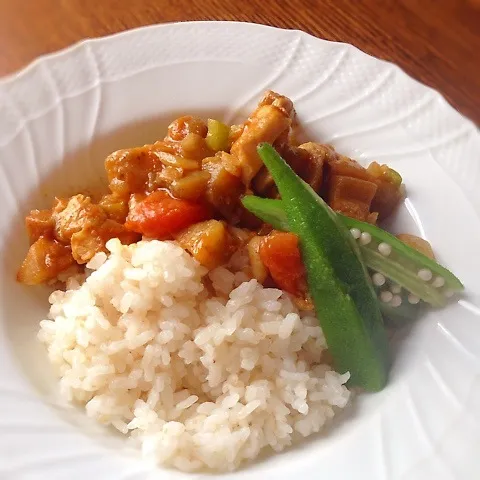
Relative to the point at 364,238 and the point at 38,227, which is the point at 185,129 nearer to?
the point at 38,227

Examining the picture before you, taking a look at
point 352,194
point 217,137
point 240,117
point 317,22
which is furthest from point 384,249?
point 317,22

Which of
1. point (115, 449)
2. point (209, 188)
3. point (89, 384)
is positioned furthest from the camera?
point (209, 188)

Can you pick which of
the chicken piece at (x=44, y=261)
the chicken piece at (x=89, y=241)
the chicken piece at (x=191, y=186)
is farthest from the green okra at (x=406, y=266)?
the chicken piece at (x=44, y=261)

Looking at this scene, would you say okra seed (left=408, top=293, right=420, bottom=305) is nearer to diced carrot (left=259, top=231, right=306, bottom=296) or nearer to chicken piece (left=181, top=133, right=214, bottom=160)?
diced carrot (left=259, top=231, right=306, bottom=296)

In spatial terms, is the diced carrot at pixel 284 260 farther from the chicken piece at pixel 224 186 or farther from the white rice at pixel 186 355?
the chicken piece at pixel 224 186

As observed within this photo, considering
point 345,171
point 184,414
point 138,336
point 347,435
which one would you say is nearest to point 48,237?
point 138,336

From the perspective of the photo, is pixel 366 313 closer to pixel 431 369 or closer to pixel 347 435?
pixel 431 369
